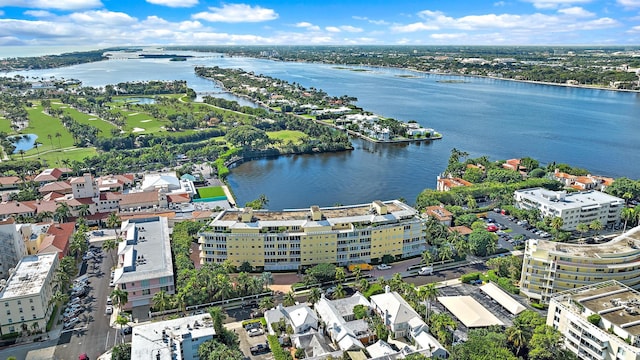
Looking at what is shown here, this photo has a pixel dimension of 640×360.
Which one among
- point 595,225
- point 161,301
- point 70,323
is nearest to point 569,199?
point 595,225

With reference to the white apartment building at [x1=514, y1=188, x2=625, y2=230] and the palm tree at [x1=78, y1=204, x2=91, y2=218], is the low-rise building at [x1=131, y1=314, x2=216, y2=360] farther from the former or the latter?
the white apartment building at [x1=514, y1=188, x2=625, y2=230]

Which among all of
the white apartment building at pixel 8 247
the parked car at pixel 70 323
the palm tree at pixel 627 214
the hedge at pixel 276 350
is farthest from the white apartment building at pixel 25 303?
the palm tree at pixel 627 214

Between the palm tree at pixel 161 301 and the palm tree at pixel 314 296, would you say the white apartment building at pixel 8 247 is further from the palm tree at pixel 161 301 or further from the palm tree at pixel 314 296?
the palm tree at pixel 314 296

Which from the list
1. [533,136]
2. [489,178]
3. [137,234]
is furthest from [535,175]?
[137,234]

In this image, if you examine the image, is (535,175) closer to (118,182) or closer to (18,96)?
(118,182)

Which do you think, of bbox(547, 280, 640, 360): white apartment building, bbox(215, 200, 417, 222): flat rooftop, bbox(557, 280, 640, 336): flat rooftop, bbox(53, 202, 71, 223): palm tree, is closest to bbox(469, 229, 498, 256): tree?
bbox(215, 200, 417, 222): flat rooftop

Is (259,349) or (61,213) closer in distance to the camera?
(259,349)

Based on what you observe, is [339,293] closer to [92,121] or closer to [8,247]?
[8,247]
